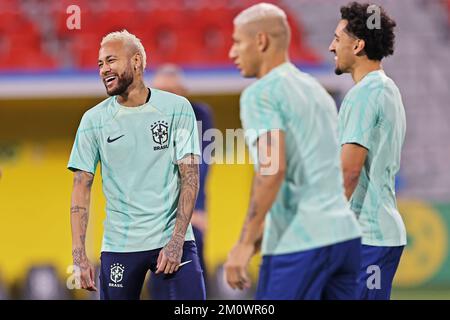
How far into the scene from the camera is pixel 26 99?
10.5 m

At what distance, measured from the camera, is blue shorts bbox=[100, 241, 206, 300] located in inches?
209

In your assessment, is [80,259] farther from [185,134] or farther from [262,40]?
[262,40]

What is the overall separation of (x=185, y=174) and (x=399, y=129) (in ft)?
3.80

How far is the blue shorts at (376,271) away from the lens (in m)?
5.20

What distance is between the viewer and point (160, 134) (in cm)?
533

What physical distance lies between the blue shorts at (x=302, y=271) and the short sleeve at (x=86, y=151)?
4.68 ft

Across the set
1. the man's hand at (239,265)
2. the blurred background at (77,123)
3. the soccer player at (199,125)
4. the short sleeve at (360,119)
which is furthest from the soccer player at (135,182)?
the blurred background at (77,123)

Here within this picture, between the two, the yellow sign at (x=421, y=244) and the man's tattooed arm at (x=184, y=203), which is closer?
the man's tattooed arm at (x=184, y=203)

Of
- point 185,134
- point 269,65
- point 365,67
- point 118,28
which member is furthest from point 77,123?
point 269,65

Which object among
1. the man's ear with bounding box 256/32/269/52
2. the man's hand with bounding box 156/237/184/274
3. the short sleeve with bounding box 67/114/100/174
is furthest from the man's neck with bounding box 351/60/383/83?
the short sleeve with bounding box 67/114/100/174

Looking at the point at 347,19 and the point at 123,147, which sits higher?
the point at 347,19

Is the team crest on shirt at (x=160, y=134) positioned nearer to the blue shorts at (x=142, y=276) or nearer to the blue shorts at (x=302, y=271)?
the blue shorts at (x=142, y=276)
